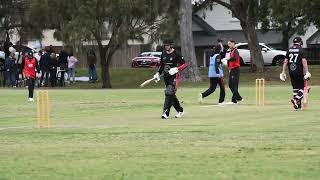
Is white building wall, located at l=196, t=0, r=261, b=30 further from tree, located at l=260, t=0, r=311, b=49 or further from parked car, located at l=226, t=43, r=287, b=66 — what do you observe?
tree, located at l=260, t=0, r=311, b=49

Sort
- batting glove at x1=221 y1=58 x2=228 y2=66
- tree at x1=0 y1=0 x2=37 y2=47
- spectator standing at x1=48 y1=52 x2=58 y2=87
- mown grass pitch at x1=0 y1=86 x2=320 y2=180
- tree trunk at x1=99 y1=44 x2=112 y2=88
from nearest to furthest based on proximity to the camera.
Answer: mown grass pitch at x1=0 y1=86 x2=320 y2=180
batting glove at x1=221 y1=58 x2=228 y2=66
spectator standing at x1=48 y1=52 x2=58 y2=87
tree trunk at x1=99 y1=44 x2=112 y2=88
tree at x1=0 y1=0 x2=37 y2=47

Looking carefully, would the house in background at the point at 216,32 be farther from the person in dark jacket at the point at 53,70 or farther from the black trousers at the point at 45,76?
the person in dark jacket at the point at 53,70

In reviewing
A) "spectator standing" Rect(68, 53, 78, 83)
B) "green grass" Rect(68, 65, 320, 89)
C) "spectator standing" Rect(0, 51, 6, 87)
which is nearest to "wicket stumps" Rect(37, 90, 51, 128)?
"green grass" Rect(68, 65, 320, 89)

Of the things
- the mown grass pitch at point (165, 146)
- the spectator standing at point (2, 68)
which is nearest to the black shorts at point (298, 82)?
the mown grass pitch at point (165, 146)

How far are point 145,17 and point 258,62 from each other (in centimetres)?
1064

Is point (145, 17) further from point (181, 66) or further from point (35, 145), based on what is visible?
point (35, 145)

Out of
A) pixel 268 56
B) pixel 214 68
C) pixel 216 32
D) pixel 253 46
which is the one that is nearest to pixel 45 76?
pixel 253 46

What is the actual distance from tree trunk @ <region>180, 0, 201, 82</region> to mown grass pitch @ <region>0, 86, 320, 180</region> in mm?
28093

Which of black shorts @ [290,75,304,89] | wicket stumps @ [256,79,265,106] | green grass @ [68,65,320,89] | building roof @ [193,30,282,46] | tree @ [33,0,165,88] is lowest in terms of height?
green grass @ [68,65,320,89]

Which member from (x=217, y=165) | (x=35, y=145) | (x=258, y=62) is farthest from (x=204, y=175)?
A: (x=258, y=62)

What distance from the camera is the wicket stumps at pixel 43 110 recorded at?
17605 millimetres

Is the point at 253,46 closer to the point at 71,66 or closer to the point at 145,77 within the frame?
the point at 145,77

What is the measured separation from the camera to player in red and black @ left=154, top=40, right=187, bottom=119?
63.3 ft

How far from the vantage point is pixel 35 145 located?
1338cm
